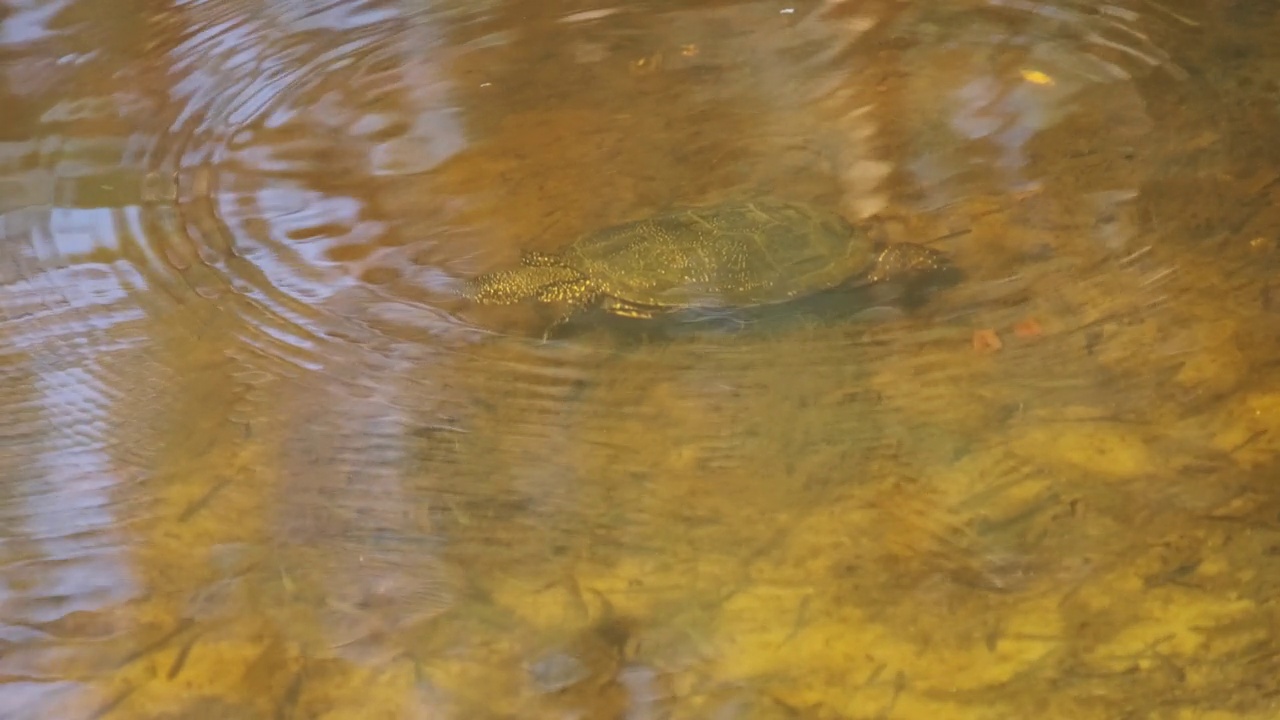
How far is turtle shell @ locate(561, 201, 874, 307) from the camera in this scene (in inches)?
57.9

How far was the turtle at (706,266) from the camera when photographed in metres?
1.47

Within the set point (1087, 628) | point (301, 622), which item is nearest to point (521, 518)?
point (301, 622)

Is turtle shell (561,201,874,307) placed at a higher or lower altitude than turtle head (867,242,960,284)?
higher

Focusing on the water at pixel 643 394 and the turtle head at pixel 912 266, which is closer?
the water at pixel 643 394

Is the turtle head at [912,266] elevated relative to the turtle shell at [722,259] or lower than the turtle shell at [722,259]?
lower

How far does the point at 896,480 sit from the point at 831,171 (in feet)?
2.23

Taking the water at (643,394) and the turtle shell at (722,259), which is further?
the turtle shell at (722,259)

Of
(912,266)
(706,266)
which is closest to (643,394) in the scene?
(706,266)

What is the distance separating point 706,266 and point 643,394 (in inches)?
9.1

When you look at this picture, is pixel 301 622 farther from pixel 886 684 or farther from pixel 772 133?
pixel 772 133

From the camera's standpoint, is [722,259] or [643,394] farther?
[722,259]

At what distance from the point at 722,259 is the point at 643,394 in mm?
251

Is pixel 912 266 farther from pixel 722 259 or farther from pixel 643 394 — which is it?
pixel 643 394

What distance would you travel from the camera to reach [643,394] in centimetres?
135
